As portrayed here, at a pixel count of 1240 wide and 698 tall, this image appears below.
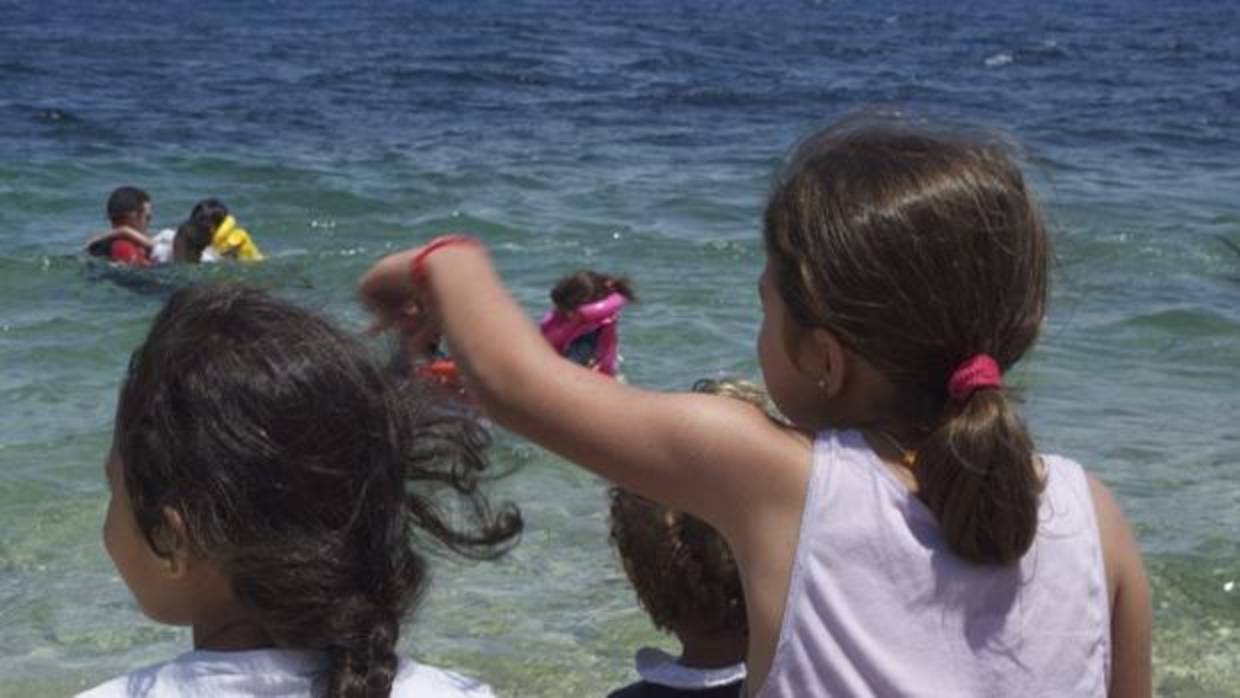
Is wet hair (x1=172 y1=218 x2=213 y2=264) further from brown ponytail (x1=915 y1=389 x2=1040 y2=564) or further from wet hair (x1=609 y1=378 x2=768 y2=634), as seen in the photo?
brown ponytail (x1=915 y1=389 x2=1040 y2=564)

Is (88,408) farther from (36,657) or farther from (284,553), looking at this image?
(284,553)

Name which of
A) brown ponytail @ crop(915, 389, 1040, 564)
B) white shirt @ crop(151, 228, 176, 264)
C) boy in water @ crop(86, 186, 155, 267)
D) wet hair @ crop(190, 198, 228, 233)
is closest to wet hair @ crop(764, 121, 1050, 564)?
brown ponytail @ crop(915, 389, 1040, 564)

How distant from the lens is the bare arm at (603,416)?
2154 mm

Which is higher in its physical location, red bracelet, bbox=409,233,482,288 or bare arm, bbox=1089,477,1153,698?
red bracelet, bbox=409,233,482,288

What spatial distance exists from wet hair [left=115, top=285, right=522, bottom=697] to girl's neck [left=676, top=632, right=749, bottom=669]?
29.9 inches

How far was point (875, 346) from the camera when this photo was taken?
7.20ft

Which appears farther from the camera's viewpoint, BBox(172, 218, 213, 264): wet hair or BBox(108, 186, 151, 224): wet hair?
BBox(108, 186, 151, 224): wet hair

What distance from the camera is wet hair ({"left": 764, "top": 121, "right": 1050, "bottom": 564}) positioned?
2127mm

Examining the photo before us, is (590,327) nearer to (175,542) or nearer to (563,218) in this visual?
(175,542)

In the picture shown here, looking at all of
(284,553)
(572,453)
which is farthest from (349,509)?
(572,453)

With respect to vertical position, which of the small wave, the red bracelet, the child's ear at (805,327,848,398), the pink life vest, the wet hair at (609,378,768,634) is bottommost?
the small wave

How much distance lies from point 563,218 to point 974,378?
11.7 metres

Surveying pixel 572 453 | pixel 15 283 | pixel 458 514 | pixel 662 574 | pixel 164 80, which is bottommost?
pixel 164 80

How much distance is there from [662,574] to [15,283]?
9.45 meters
